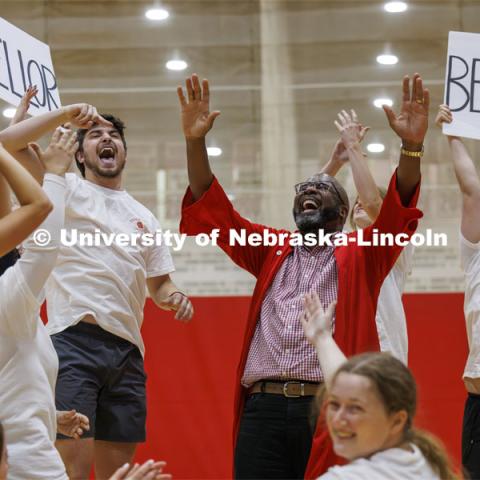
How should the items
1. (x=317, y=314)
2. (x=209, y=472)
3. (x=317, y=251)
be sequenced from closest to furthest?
(x=317, y=314) → (x=317, y=251) → (x=209, y=472)

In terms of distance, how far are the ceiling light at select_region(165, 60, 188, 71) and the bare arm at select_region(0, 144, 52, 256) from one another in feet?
12.8

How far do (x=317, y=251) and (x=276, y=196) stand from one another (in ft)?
8.31

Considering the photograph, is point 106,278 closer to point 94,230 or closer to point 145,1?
point 94,230

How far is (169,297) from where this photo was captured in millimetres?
3521

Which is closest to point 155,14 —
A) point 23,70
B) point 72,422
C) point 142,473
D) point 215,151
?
point 215,151

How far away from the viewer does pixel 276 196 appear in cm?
585

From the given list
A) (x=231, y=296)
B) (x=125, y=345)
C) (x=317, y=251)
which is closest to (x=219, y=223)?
(x=317, y=251)

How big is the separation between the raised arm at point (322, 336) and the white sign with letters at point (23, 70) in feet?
4.68

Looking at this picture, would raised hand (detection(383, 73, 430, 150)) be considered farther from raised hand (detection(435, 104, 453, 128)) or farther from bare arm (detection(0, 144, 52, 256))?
bare arm (detection(0, 144, 52, 256))

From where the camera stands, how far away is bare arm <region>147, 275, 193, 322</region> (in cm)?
342

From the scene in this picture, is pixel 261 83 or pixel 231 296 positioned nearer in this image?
pixel 231 296

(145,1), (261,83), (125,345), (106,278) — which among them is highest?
(145,1)

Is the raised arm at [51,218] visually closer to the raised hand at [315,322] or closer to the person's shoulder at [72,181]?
the raised hand at [315,322]

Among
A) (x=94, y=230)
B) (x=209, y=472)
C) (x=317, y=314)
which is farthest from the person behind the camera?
(x=209, y=472)
